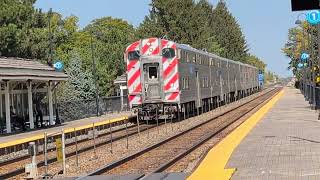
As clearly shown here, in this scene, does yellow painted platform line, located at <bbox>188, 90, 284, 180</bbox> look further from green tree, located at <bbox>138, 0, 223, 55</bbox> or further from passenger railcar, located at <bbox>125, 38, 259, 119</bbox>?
green tree, located at <bbox>138, 0, 223, 55</bbox>

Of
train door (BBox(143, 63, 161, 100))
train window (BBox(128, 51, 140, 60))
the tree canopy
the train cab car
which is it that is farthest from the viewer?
the tree canopy

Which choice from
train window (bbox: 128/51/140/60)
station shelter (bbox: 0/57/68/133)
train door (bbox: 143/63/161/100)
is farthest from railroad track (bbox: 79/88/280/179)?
station shelter (bbox: 0/57/68/133)

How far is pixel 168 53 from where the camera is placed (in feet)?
106

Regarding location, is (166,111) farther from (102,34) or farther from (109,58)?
(102,34)

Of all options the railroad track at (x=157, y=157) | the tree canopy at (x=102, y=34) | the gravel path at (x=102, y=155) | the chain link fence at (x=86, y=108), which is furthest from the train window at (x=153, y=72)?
the tree canopy at (x=102, y=34)

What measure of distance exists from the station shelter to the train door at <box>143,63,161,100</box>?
18.4 ft

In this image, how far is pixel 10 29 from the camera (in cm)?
5091

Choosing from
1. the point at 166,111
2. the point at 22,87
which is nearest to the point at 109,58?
the point at 22,87

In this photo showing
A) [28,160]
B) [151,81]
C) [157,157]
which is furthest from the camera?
[151,81]

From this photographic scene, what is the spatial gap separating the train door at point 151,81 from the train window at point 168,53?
2.21 ft

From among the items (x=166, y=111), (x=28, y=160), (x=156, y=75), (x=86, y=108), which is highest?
(x=156, y=75)

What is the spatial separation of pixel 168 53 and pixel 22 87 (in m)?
8.35

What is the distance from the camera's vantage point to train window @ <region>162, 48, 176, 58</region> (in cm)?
3219

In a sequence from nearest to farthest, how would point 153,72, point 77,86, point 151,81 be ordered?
1. point 151,81
2. point 153,72
3. point 77,86
